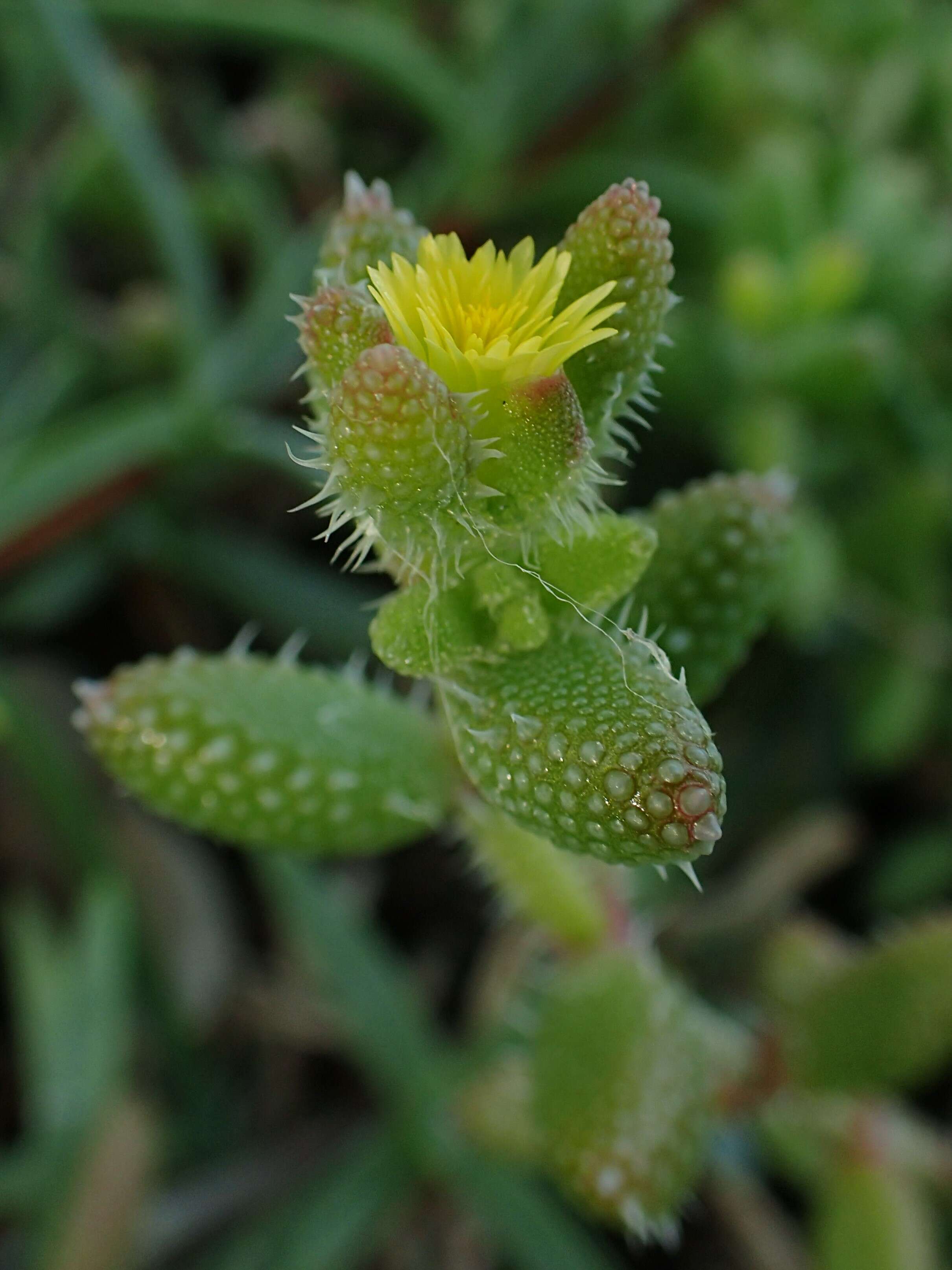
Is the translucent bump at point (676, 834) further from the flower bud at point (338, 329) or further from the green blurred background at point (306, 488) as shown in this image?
the green blurred background at point (306, 488)

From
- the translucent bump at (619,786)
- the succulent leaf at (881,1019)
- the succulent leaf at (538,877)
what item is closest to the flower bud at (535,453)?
the translucent bump at (619,786)

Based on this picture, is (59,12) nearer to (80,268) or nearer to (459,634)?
(80,268)

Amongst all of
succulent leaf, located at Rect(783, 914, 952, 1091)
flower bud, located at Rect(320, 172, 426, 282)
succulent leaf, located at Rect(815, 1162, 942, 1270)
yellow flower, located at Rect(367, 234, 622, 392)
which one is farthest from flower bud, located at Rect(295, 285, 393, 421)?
succulent leaf, located at Rect(815, 1162, 942, 1270)

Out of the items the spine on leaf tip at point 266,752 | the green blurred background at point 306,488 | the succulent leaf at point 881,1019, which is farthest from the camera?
the green blurred background at point 306,488

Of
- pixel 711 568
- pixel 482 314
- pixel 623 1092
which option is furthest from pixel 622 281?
pixel 623 1092

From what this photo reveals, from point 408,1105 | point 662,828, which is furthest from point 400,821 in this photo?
point 408,1105
